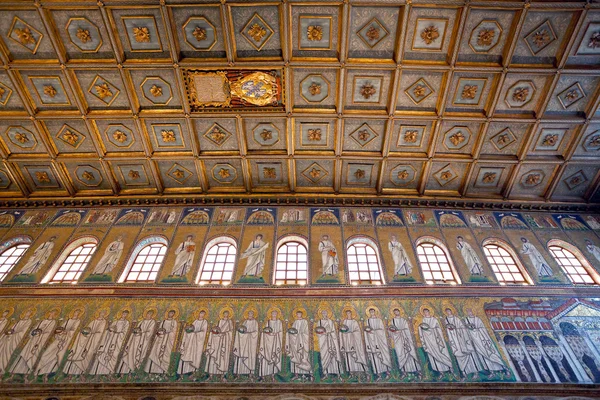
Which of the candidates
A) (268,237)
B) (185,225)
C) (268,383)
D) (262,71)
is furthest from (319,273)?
(262,71)

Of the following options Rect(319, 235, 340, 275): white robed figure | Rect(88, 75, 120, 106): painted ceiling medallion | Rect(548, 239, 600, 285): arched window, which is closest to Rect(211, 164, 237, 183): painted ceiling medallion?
Rect(88, 75, 120, 106): painted ceiling medallion

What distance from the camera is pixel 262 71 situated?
→ 34.9ft

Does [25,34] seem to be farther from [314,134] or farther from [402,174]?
[402,174]

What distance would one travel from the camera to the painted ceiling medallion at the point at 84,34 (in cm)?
965

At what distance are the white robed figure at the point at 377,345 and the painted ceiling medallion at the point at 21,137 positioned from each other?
11913 mm

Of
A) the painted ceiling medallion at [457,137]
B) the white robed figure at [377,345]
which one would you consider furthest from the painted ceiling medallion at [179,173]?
the painted ceiling medallion at [457,137]

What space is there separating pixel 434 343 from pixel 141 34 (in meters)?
11.1

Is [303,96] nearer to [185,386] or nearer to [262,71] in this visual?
[262,71]

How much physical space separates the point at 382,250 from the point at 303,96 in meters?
5.34

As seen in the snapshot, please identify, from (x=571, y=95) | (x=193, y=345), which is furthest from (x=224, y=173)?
(x=571, y=95)

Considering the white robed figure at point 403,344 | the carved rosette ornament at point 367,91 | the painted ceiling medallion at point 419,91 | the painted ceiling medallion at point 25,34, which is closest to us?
→ the white robed figure at point 403,344

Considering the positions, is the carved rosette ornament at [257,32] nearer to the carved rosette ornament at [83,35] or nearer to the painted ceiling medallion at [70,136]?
the carved rosette ornament at [83,35]

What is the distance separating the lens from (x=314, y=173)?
42.3ft

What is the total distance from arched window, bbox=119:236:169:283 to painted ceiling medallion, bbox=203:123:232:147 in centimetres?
362
